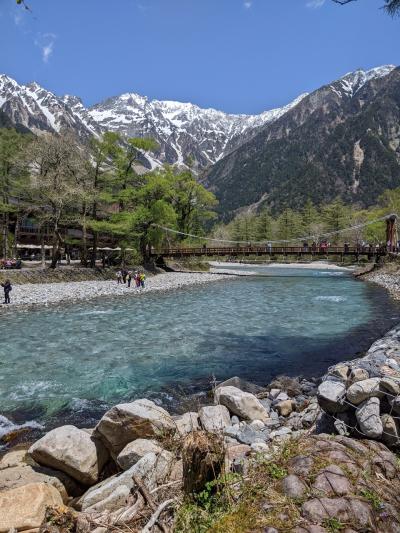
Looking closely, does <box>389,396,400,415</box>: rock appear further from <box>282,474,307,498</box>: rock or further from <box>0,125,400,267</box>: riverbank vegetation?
<box>0,125,400,267</box>: riverbank vegetation

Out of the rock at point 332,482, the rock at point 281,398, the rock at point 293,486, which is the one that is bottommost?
the rock at point 281,398

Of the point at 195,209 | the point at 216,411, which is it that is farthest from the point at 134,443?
the point at 195,209

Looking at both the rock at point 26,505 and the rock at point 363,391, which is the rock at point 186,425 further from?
the rock at point 363,391

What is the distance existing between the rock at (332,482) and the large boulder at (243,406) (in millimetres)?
2740

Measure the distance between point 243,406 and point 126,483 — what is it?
8.72ft

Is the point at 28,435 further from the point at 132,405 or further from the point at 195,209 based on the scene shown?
the point at 195,209

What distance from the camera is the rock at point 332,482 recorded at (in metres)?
2.80

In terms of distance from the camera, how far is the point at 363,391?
4.31 metres

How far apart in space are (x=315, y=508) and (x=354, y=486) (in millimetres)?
459

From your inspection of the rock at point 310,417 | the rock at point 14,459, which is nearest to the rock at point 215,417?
the rock at point 310,417

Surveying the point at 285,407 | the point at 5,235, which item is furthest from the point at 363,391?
the point at 5,235

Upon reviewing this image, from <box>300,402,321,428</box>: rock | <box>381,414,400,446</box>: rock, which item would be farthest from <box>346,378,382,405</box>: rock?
<box>300,402,321,428</box>: rock

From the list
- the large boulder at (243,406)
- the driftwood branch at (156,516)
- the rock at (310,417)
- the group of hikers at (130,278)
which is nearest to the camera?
the driftwood branch at (156,516)

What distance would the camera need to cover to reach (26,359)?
405 inches
